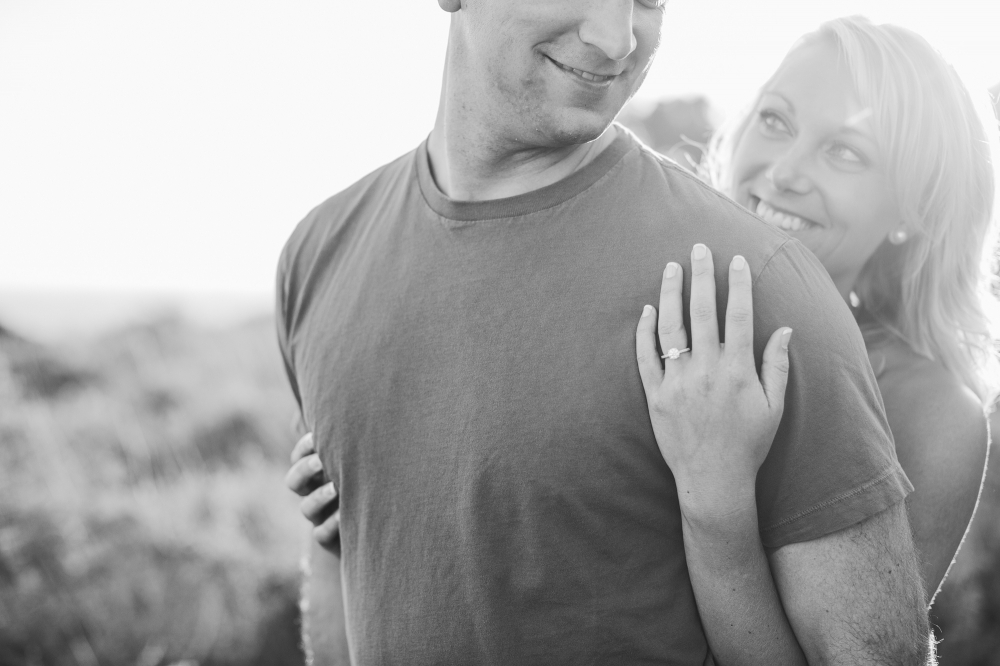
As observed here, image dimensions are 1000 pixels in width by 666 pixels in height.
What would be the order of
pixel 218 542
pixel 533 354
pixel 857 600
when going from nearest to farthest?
pixel 857 600 < pixel 533 354 < pixel 218 542

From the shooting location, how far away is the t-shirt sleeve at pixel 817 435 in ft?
4.08

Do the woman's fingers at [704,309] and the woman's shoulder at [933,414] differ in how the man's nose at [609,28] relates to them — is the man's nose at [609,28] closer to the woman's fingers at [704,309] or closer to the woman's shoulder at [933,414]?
the woman's fingers at [704,309]

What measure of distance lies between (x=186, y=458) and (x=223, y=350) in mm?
678

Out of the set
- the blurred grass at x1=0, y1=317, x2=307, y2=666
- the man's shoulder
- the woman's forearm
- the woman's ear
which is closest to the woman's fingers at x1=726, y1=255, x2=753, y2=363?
the woman's forearm

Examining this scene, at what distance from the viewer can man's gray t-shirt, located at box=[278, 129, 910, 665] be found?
127 centimetres

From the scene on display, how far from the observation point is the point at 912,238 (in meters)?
Answer: 2.22

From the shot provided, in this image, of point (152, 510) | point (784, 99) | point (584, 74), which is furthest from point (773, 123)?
point (152, 510)

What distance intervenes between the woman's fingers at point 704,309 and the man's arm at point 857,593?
342 millimetres

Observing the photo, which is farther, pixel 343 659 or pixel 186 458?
pixel 186 458

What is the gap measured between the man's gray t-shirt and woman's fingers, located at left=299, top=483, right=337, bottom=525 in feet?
0.54

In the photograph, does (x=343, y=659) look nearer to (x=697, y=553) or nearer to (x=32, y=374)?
(x=697, y=553)

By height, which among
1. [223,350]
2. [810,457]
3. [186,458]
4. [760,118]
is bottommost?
[186,458]

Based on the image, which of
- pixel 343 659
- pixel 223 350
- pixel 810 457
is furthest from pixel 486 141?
pixel 223 350

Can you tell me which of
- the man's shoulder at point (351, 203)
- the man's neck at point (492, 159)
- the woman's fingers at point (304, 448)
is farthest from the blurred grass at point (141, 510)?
the man's neck at point (492, 159)
